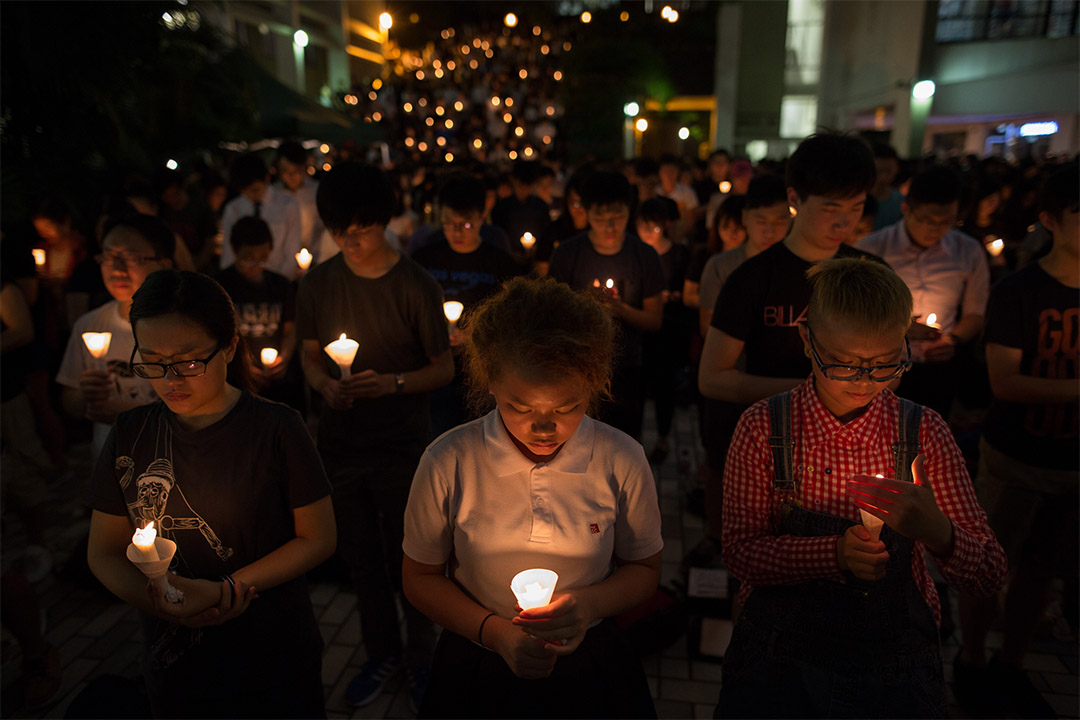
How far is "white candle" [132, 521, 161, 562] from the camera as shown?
63.0 inches

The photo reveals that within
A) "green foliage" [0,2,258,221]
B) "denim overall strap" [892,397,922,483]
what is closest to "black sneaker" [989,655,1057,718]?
"denim overall strap" [892,397,922,483]

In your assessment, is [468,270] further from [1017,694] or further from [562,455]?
[1017,694]

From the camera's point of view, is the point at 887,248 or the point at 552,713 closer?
the point at 552,713

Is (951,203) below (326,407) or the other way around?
the other way around

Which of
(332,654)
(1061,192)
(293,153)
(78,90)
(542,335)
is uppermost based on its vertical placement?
(78,90)

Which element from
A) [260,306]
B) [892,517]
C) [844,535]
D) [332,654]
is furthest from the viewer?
[260,306]

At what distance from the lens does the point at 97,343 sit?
2.74 metres

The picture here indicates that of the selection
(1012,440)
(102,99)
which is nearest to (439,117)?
(102,99)

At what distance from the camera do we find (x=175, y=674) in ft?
6.38

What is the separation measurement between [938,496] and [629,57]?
94.0 feet

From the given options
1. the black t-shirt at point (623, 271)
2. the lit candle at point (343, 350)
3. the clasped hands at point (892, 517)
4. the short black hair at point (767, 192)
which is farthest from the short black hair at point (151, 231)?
the short black hair at point (767, 192)

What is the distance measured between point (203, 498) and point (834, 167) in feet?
7.47

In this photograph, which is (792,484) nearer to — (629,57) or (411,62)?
(629,57)

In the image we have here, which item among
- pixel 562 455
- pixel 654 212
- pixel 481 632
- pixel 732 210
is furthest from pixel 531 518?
pixel 654 212
